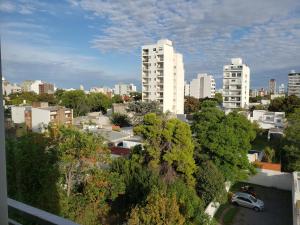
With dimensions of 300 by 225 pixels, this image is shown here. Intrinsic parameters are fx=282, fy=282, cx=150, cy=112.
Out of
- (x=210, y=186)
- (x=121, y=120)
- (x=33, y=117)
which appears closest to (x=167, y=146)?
(x=210, y=186)

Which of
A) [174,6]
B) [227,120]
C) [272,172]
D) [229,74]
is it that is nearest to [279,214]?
[272,172]

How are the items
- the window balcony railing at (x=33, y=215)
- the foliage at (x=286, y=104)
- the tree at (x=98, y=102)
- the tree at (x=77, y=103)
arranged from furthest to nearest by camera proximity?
the tree at (x=98, y=102)
the tree at (x=77, y=103)
the foliage at (x=286, y=104)
the window balcony railing at (x=33, y=215)

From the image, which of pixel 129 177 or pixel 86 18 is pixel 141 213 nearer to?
pixel 129 177

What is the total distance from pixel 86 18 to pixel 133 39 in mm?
395

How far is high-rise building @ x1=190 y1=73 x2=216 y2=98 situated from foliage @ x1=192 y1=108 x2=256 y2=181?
77.3 ft

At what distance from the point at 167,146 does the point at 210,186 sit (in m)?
1.14

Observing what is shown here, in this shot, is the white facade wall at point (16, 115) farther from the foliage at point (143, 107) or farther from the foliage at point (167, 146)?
the foliage at point (143, 107)

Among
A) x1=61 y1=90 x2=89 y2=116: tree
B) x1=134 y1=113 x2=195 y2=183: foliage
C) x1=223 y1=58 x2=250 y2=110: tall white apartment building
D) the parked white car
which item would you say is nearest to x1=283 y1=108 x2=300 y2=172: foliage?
the parked white car

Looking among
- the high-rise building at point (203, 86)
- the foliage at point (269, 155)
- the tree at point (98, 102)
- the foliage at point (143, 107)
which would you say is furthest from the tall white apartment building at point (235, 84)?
the foliage at point (269, 155)

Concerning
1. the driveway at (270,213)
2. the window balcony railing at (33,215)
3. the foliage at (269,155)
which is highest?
the window balcony railing at (33,215)

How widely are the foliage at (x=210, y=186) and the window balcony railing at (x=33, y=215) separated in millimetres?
5003

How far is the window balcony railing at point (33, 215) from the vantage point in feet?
2.32

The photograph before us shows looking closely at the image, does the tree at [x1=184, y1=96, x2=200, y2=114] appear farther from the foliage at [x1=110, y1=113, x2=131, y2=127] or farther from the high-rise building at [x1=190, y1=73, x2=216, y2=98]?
the high-rise building at [x1=190, y1=73, x2=216, y2=98]

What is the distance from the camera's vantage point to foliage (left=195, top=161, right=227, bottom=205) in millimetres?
5477
